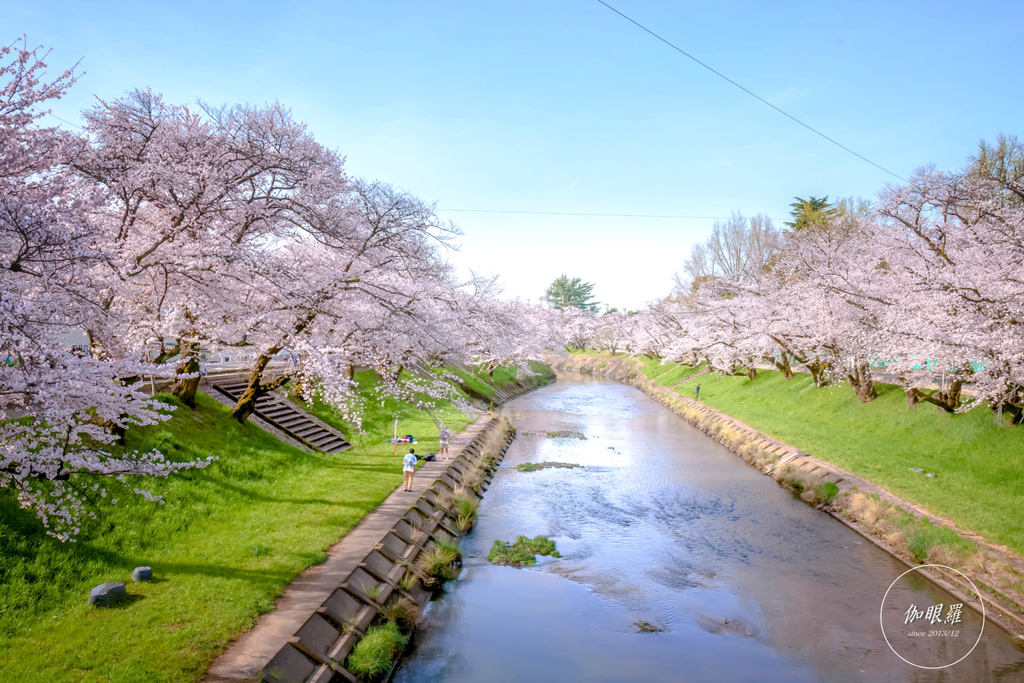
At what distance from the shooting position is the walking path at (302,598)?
28.9 feet

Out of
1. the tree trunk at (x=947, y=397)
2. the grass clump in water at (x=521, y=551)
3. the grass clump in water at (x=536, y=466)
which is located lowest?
the grass clump in water at (x=521, y=551)

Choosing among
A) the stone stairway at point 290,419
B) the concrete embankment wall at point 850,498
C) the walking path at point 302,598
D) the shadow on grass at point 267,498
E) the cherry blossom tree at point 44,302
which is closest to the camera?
the cherry blossom tree at point 44,302

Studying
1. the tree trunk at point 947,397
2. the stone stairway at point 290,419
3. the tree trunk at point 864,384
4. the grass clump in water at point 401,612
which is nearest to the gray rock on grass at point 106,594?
the grass clump in water at point 401,612

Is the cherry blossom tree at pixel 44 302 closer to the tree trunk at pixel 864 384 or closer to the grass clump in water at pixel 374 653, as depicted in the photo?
the grass clump in water at pixel 374 653

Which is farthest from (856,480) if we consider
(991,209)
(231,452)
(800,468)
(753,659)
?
(231,452)

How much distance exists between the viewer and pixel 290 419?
81.4 feet

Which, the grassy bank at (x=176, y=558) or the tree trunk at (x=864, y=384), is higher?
the tree trunk at (x=864, y=384)

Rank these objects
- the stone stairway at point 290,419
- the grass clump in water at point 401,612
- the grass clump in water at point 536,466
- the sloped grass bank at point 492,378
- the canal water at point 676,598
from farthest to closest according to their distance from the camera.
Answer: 1. the sloped grass bank at point 492,378
2. the grass clump in water at point 536,466
3. the stone stairway at point 290,419
4. the grass clump in water at point 401,612
5. the canal water at point 676,598

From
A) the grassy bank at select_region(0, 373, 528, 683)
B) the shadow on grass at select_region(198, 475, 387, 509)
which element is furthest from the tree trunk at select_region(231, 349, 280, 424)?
the shadow on grass at select_region(198, 475, 387, 509)

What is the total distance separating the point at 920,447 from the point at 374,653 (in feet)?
73.3

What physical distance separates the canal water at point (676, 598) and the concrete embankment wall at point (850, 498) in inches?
15.0

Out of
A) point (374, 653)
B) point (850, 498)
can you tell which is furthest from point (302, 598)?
point (850, 498)

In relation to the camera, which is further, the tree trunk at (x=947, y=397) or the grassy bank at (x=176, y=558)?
the tree trunk at (x=947, y=397)

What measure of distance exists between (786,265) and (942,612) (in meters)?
30.1
